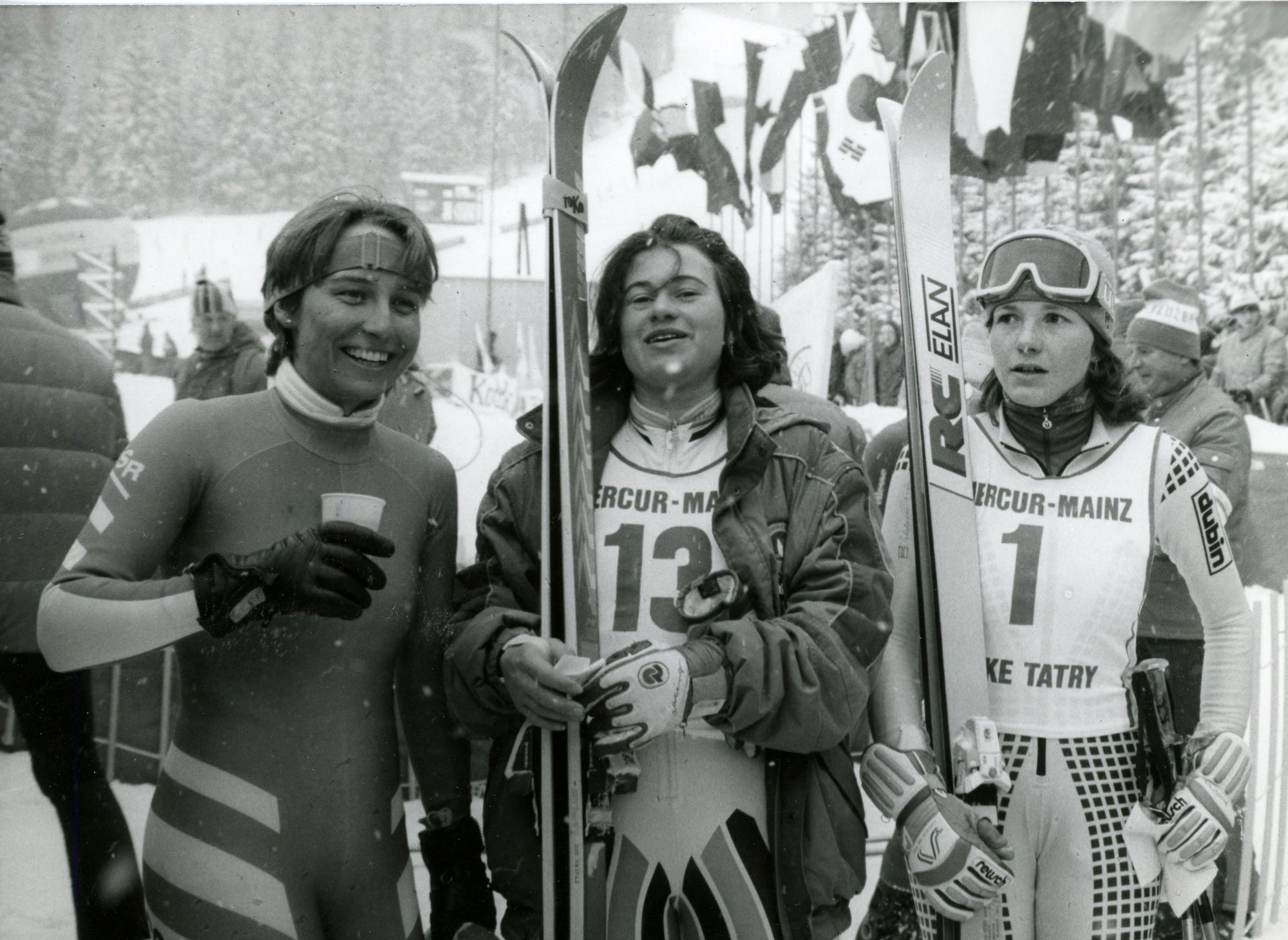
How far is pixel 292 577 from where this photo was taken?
5.50 feet

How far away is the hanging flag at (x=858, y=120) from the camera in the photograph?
3.16 m

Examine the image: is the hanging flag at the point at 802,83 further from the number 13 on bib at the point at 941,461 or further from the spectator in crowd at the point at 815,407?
the number 13 on bib at the point at 941,461

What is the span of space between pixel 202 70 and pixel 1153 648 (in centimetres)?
330

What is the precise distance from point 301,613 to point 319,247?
662mm

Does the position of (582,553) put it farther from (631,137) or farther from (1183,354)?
(1183,354)

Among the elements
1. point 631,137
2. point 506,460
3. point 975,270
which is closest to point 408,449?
point 506,460

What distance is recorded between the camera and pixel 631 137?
312cm

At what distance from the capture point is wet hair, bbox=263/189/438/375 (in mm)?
1901

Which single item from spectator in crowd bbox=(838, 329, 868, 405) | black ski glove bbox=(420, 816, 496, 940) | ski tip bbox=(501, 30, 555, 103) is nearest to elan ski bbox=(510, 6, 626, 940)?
ski tip bbox=(501, 30, 555, 103)

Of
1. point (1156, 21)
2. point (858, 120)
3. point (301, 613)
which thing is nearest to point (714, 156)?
point (858, 120)

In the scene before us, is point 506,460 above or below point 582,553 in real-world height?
above

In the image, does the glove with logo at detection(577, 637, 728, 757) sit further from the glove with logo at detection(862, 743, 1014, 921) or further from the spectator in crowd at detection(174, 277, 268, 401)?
the spectator in crowd at detection(174, 277, 268, 401)

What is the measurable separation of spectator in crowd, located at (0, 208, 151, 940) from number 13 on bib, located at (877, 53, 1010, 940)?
208 cm

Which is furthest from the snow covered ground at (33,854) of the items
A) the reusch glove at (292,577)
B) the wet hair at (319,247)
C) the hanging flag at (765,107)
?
the hanging flag at (765,107)
